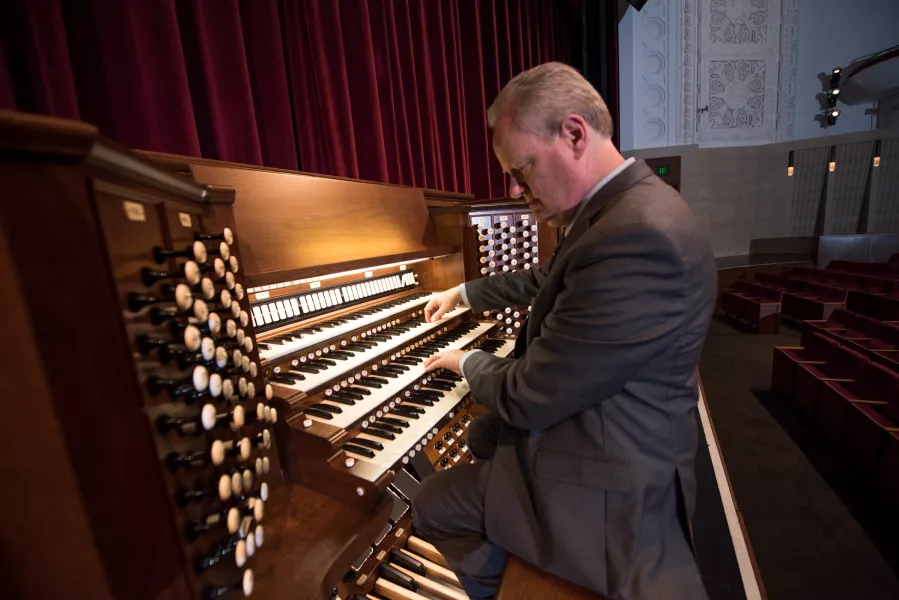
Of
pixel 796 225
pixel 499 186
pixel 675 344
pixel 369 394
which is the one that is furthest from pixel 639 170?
pixel 796 225

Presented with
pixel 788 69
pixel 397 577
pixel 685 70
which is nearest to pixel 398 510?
pixel 397 577

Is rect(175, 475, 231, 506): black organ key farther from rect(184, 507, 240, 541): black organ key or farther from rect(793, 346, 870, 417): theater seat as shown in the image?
rect(793, 346, 870, 417): theater seat

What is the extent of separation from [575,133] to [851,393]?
3302 millimetres

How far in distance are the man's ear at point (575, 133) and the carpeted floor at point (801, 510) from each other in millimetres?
2214

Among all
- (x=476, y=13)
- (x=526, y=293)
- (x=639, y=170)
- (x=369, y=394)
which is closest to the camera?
(x=639, y=170)

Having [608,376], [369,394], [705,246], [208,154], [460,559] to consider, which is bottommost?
[460,559]

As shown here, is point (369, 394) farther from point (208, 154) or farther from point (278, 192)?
point (208, 154)

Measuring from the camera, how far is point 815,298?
5.64 m

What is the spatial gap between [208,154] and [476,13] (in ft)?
10.8

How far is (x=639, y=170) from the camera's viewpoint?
1.12 m

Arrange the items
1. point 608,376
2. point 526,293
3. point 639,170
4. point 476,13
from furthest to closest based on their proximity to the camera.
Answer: point 476,13, point 526,293, point 639,170, point 608,376

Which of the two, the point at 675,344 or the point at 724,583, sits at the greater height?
the point at 675,344

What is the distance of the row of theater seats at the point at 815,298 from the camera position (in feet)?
17.1

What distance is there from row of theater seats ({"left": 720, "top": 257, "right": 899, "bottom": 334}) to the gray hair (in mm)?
6185
